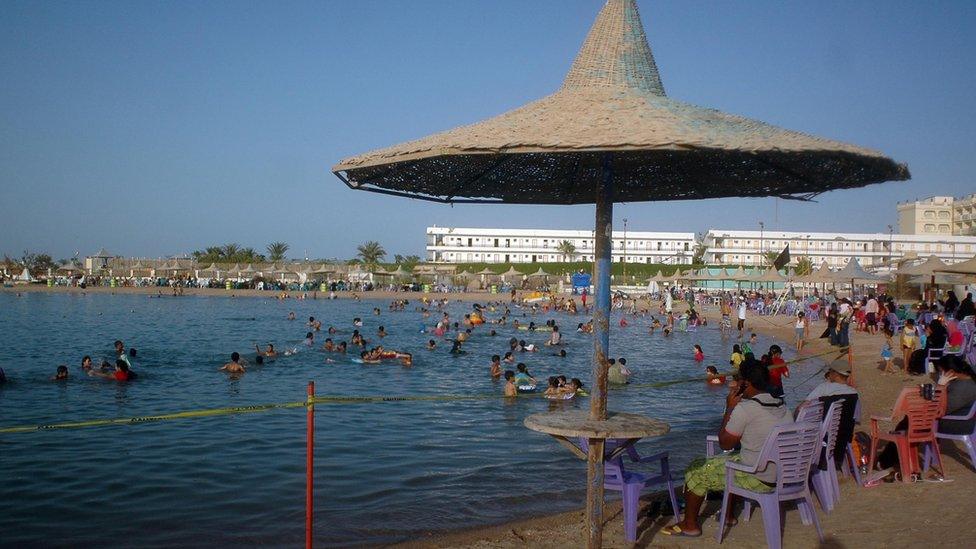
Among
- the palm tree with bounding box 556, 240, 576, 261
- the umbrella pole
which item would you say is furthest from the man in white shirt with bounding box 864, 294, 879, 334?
the palm tree with bounding box 556, 240, 576, 261

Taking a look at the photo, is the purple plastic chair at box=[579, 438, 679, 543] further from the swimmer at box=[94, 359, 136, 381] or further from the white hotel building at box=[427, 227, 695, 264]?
the white hotel building at box=[427, 227, 695, 264]

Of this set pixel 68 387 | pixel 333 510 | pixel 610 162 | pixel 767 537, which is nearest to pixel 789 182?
pixel 610 162

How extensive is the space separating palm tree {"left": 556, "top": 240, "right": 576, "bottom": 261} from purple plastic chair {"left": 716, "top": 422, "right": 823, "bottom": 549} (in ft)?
318

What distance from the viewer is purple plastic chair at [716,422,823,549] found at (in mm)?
4844

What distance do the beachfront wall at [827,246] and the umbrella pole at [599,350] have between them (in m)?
80.1

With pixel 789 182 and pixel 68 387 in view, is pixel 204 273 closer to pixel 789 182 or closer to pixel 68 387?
pixel 68 387

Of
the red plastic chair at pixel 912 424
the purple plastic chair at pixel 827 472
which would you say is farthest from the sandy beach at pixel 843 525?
the red plastic chair at pixel 912 424

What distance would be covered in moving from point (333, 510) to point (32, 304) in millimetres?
50068

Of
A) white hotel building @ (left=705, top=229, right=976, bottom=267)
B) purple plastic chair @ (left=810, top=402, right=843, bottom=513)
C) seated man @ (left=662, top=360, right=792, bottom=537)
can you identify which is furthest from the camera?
white hotel building @ (left=705, top=229, right=976, bottom=267)

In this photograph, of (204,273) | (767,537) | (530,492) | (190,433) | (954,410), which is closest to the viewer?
(767,537)

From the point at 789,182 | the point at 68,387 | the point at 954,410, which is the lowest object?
the point at 68,387

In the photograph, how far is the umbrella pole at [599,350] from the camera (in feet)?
13.2

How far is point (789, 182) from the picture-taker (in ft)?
16.6

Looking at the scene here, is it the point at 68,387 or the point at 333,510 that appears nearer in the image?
the point at 333,510
